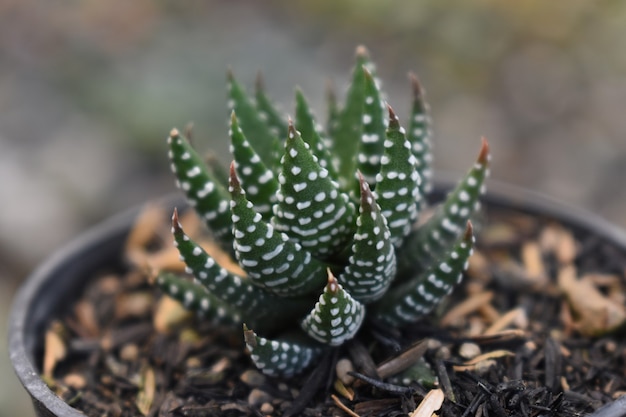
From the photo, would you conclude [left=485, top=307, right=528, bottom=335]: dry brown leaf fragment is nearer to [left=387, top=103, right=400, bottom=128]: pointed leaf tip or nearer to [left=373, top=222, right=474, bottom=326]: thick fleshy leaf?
[left=373, top=222, right=474, bottom=326]: thick fleshy leaf

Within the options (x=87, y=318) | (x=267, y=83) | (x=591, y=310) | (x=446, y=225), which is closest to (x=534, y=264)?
(x=591, y=310)

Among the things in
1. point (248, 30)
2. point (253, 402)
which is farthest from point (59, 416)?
point (248, 30)

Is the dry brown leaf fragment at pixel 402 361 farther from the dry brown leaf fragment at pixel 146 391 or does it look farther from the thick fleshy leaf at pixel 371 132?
the dry brown leaf fragment at pixel 146 391

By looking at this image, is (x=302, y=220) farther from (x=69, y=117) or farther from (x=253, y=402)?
(x=69, y=117)

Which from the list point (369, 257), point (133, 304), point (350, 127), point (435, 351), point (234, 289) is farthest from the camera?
point (133, 304)

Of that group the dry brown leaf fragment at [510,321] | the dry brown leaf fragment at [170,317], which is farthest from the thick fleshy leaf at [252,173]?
the dry brown leaf fragment at [510,321]

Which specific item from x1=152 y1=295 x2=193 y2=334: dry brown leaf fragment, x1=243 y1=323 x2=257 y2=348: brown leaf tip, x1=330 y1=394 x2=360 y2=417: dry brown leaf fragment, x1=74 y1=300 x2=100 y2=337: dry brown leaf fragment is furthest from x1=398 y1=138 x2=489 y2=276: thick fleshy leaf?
x1=74 y1=300 x2=100 y2=337: dry brown leaf fragment

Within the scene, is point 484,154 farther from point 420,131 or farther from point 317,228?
point 317,228

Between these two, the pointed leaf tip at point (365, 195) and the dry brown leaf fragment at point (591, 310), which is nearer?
the pointed leaf tip at point (365, 195)
